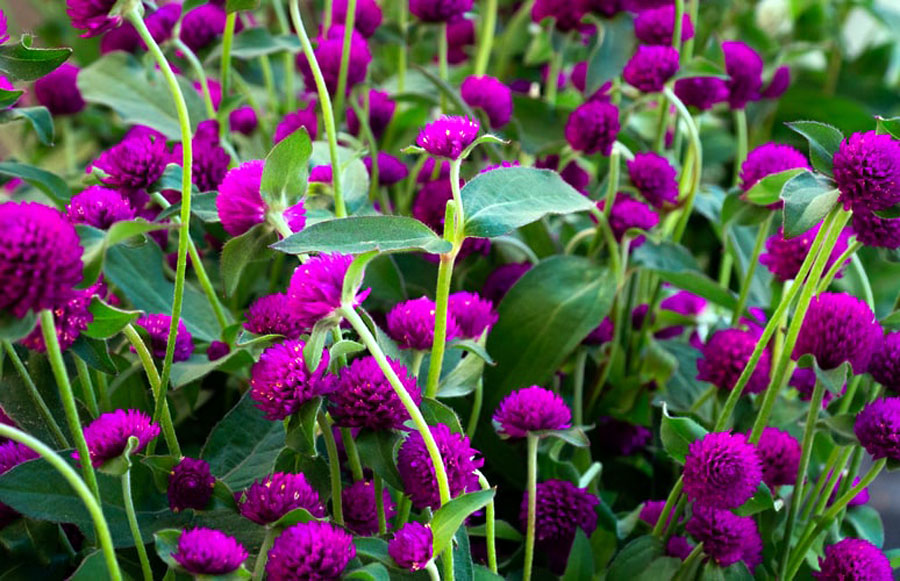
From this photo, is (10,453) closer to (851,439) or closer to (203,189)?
(203,189)

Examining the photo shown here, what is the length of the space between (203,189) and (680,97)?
352 mm

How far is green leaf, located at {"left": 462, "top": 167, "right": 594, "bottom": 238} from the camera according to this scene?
39 centimetres

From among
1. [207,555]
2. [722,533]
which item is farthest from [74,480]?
[722,533]

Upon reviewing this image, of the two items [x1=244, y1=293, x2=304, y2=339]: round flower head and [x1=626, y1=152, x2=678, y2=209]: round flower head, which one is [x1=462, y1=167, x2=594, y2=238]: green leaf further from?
[x1=626, y1=152, x2=678, y2=209]: round flower head

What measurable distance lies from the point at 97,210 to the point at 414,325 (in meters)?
0.14

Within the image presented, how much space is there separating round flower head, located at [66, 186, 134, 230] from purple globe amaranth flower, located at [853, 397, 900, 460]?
33 cm

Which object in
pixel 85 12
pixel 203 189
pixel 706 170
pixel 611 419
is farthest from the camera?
pixel 706 170

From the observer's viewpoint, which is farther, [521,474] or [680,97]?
[680,97]

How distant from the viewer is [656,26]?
71 cm

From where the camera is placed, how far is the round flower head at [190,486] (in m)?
0.40

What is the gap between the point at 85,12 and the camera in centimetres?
40

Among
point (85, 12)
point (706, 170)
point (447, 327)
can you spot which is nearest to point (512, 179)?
point (447, 327)

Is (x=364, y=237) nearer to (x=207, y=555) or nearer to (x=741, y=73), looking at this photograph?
(x=207, y=555)

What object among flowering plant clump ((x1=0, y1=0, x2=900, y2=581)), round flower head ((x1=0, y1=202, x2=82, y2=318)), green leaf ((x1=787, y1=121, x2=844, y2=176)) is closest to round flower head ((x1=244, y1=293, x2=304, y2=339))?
flowering plant clump ((x1=0, y1=0, x2=900, y2=581))
